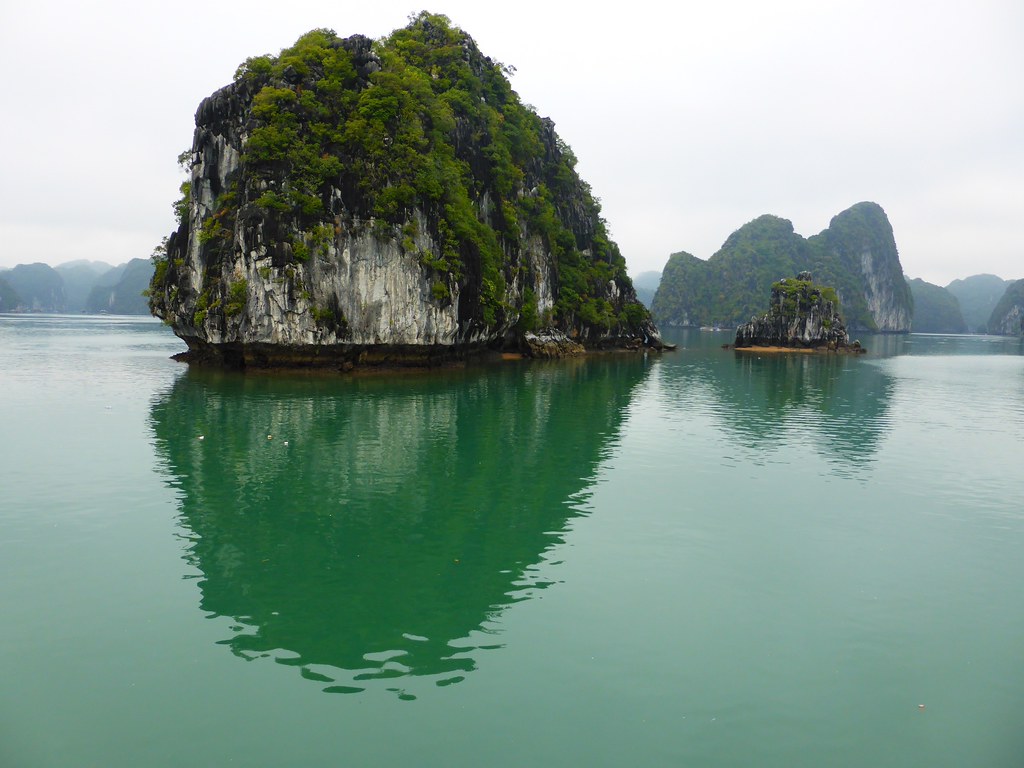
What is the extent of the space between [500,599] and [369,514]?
5140mm

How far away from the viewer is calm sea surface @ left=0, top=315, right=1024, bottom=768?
707 centimetres

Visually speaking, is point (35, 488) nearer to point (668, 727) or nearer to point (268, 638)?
point (268, 638)

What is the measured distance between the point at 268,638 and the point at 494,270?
43.9 meters

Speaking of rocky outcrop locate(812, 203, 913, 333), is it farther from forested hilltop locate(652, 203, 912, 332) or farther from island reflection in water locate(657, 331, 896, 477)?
island reflection in water locate(657, 331, 896, 477)

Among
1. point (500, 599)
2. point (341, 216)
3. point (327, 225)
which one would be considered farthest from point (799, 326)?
point (500, 599)

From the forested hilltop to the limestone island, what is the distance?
7541cm

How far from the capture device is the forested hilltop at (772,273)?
173375 mm

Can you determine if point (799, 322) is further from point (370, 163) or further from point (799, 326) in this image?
point (370, 163)

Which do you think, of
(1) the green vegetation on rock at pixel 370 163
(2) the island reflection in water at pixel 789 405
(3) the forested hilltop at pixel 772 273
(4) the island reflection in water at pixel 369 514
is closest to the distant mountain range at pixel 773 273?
(3) the forested hilltop at pixel 772 273

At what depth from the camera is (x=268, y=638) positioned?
352 inches

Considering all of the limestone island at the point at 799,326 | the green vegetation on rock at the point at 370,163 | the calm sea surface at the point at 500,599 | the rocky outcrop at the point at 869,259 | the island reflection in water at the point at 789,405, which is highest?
the rocky outcrop at the point at 869,259

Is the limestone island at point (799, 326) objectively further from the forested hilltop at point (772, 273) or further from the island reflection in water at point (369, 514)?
the forested hilltop at point (772, 273)

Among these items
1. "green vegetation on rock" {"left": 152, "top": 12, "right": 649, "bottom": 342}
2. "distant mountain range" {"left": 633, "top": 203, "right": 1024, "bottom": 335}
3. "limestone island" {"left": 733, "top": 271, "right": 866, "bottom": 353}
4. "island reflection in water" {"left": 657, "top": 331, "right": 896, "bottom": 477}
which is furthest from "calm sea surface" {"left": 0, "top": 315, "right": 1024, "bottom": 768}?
"distant mountain range" {"left": 633, "top": 203, "right": 1024, "bottom": 335}

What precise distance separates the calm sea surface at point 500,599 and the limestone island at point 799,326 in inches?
2812
